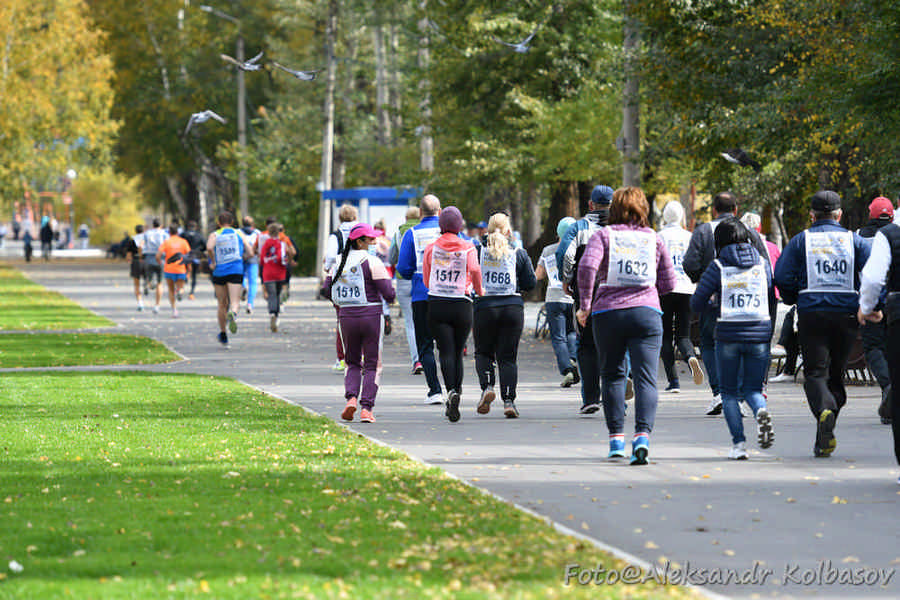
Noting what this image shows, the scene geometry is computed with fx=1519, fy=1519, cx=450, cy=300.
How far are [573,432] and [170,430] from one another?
10.6ft

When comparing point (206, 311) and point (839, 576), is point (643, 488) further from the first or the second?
point (206, 311)

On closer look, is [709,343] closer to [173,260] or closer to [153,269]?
[173,260]

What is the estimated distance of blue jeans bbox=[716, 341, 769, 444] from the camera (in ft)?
35.0

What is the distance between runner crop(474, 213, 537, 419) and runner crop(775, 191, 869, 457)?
3.00 meters

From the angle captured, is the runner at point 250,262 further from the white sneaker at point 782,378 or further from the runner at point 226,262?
the white sneaker at point 782,378

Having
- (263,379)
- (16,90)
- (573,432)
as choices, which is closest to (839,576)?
(573,432)

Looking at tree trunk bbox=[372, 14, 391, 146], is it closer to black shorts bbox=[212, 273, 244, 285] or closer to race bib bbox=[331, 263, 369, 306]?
black shorts bbox=[212, 273, 244, 285]

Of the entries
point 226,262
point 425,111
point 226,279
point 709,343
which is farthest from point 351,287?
point 425,111

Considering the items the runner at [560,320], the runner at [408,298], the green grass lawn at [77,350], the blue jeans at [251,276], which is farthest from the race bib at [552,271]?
the blue jeans at [251,276]

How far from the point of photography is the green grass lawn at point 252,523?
6469mm

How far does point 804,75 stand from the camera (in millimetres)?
18844

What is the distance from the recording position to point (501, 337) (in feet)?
44.4

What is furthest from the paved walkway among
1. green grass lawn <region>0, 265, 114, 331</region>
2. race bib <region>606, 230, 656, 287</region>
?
green grass lawn <region>0, 265, 114, 331</region>

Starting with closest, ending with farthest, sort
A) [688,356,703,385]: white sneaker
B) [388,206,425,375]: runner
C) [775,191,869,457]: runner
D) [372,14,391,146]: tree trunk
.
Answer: [775,191,869,457]: runner
[688,356,703,385]: white sneaker
[388,206,425,375]: runner
[372,14,391,146]: tree trunk
